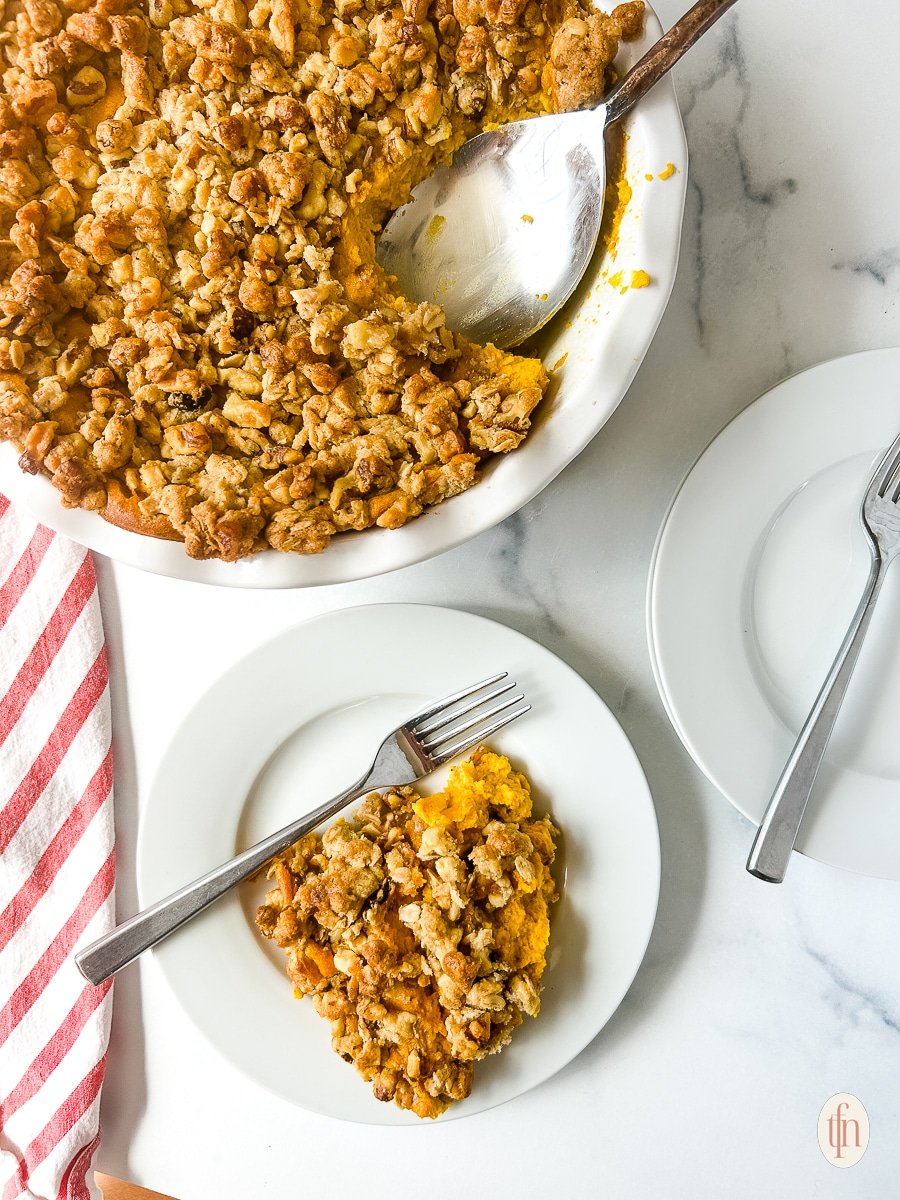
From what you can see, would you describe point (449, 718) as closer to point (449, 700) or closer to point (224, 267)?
point (449, 700)

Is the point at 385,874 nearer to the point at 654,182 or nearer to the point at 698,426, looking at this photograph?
the point at 698,426

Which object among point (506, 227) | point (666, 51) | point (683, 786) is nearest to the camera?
point (666, 51)

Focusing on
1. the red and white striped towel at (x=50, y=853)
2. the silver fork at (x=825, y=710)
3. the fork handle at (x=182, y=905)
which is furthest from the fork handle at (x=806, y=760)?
the red and white striped towel at (x=50, y=853)

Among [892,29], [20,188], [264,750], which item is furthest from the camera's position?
[264,750]

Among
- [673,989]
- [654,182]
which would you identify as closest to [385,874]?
[673,989]

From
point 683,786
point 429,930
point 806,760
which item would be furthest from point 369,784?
point 806,760

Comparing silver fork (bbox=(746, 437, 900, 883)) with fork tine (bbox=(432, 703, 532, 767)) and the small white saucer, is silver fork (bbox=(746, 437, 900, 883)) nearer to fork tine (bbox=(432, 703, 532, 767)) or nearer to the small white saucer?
the small white saucer
